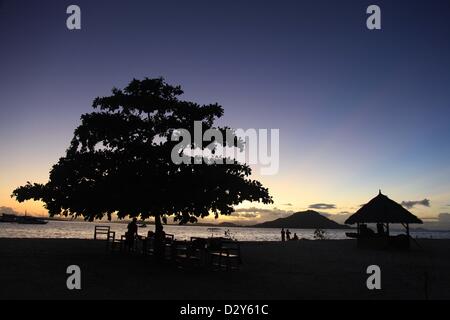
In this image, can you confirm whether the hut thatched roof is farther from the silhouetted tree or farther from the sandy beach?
the silhouetted tree

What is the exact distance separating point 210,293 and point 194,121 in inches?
351

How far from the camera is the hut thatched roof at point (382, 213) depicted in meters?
29.8

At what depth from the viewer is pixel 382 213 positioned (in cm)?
3023

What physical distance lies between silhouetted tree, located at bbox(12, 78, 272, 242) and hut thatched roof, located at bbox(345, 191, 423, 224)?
15.8 m

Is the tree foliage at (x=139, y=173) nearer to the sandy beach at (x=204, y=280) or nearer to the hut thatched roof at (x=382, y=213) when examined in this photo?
the sandy beach at (x=204, y=280)

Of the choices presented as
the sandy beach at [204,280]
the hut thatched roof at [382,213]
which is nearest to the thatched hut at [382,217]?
the hut thatched roof at [382,213]

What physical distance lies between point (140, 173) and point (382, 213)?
20.9m

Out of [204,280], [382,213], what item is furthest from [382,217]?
[204,280]

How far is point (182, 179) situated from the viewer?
17141 millimetres

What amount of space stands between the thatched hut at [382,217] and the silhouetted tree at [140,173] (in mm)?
15846

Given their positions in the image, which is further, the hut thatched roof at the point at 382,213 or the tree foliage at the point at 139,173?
the hut thatched roof at the point at 382,213

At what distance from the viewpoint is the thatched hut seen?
29516 mm

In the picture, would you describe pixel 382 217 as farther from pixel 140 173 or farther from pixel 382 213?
pixel 140 173
